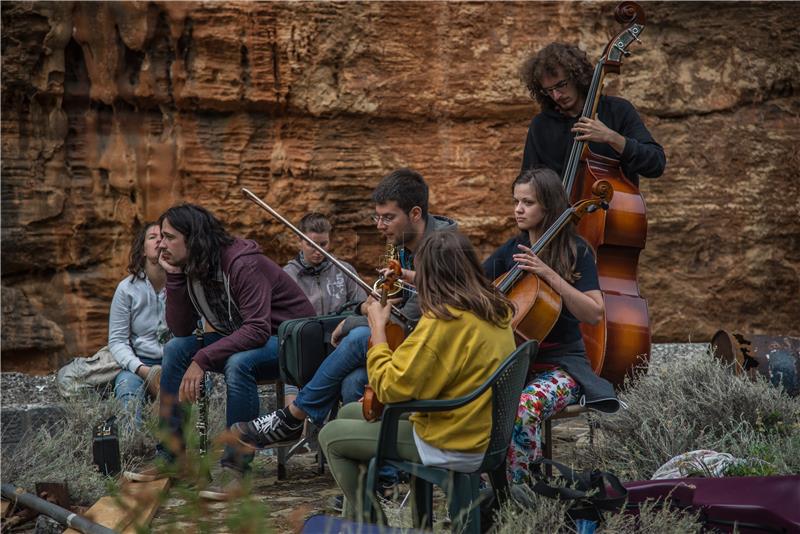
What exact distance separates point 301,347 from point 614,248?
149 centimetres

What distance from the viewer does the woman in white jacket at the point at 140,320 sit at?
594 centimetres

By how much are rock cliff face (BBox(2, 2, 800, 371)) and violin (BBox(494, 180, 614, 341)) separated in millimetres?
4889

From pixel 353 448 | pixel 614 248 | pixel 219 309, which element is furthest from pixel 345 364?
pixel 614 248

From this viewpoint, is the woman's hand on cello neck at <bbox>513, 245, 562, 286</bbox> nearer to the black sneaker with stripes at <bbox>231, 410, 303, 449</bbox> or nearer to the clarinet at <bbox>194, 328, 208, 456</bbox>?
the black sneaker with stripes at <bbox>231, 410, 303, 449</bbox>

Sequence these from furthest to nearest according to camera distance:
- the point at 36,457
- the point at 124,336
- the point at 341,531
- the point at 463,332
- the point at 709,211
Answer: the point at 709,211 < the point at 124,336 < the point at 36,457 < the point at 463,332 < the point at 341,531

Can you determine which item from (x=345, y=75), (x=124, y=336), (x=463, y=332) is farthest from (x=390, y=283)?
(x=345, y=75)

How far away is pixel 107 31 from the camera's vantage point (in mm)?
8547

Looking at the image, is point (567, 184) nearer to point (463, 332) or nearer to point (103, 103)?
point (463, 332)

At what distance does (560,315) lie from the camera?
13.8 feet

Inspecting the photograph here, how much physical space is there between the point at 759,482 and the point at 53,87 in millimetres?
6806

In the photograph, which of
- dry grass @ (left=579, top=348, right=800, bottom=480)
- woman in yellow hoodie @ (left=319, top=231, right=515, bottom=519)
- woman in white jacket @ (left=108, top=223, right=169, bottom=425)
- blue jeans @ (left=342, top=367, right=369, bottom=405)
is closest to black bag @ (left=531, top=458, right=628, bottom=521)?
woman in yellow hoodie @ (left=319, top=231, right=515, bottom=519)

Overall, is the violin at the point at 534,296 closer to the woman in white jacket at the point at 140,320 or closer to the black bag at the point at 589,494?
the black bag at the point at 589,494

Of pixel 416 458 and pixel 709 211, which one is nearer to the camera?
pixel 416 458

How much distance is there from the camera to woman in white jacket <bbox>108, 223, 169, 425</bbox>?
234 inches
